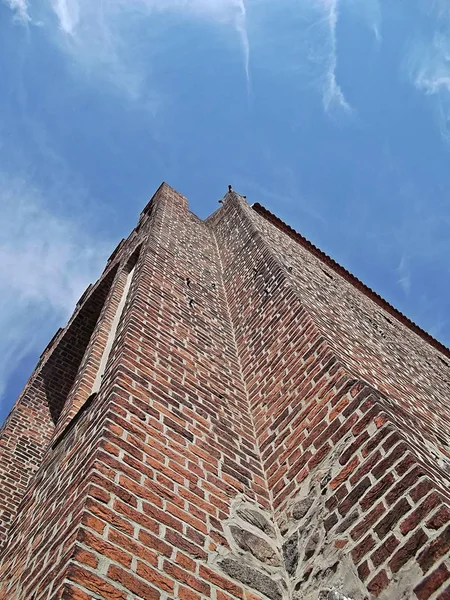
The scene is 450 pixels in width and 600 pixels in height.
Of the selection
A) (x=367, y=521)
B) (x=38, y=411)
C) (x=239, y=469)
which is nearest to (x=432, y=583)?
(x=367, y=521)

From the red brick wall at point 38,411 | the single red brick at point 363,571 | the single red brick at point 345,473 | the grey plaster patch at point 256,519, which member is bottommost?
the single red brick at point 363,571

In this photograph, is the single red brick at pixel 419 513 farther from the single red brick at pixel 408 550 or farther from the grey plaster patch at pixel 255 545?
the grey plaster patch at pixel 255 545

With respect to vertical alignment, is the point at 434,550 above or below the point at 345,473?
below

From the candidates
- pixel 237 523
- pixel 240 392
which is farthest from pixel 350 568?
pixel 240 392

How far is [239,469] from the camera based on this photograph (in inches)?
139

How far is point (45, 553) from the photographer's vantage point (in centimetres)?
255

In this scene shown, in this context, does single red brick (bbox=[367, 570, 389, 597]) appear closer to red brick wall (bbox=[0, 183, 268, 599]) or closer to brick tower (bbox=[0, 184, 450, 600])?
brick tower (bbox=[0, 184, 450, 600])

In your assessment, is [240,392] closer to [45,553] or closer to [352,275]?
[45,553]

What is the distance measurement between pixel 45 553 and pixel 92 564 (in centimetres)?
52

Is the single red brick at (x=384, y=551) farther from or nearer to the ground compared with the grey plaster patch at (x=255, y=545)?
nearer to the ground

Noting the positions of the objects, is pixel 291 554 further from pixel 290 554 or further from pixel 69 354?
pixel 69 354

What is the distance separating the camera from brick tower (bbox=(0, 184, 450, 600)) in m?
2.32

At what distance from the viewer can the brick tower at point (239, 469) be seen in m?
2.32

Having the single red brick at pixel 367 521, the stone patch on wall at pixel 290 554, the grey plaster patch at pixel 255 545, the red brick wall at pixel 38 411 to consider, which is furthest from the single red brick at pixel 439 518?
the red brick wall at pixel 38 411
